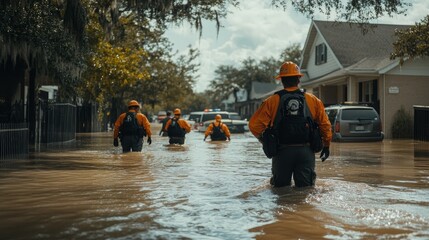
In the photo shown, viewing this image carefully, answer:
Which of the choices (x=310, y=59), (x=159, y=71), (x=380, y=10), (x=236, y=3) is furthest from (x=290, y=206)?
(x=159, y=71)

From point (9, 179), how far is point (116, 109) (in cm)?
3479

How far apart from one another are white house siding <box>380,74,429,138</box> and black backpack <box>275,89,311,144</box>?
20.4 m

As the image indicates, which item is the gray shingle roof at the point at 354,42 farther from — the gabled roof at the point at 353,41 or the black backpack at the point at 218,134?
the black backpack at the point at 218,134

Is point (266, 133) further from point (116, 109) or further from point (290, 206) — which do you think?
point (116, 109)

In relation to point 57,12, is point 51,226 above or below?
below

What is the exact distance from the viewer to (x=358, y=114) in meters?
21.2

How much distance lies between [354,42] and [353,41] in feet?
0.34

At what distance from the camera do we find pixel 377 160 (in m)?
14.1

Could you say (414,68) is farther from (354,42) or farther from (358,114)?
(358,114)

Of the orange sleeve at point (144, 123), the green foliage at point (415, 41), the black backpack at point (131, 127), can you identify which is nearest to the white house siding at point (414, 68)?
the green foliage at point (415, 41)

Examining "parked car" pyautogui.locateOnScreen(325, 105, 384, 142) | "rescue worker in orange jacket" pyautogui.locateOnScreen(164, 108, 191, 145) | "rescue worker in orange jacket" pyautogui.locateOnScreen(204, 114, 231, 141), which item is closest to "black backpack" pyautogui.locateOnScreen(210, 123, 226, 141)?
"rescue worker in orange jacket" pyautogui.locateOnScreen(204, 114, 231, 141)

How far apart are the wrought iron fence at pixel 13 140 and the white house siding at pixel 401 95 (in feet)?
56.5

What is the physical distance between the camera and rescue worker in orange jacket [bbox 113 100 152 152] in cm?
1404

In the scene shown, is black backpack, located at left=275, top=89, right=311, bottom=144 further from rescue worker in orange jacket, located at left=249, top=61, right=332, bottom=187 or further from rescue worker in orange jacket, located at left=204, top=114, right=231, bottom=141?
rescue worker in orange jacket, located at left=204, top=114, right=231, bottom=141
